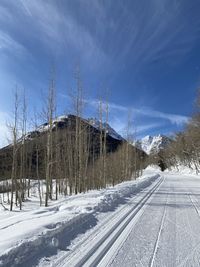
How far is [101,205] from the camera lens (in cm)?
1235

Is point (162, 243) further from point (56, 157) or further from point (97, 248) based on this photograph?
point (56, 157)

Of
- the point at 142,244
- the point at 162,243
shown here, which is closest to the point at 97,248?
the point at 142,244

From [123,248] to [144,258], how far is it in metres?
0.77

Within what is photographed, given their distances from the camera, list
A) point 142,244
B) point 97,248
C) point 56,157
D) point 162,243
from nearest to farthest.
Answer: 1. point 97,248
2. point 142,244
3. point 162,243
4. point 56,157

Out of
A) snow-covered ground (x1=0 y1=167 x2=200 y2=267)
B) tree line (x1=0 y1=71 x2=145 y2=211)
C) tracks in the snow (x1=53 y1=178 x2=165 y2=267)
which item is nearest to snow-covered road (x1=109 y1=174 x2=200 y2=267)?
snow-covered ground (x1=0 y1=167 x2=200 y2=267)

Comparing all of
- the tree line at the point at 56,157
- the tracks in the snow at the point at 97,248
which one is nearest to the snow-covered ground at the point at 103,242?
the tracks in the snow at the point at 97,248

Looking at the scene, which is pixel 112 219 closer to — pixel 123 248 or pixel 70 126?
pixel 123 248

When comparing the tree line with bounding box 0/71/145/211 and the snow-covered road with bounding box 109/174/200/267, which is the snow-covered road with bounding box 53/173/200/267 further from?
the tree line with bounding box 0/71/145/211

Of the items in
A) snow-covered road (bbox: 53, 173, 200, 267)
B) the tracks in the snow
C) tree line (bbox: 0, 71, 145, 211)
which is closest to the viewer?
the tracks in the snow

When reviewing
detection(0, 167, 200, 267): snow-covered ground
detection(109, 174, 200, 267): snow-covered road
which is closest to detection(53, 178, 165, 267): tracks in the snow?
detection(0, 167, 200, 267): snow-covered ground

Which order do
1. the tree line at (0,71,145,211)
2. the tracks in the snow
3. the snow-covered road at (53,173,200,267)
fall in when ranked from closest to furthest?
1. the tracks in the snow
2. the snow-covered road at (53,173,200,267)
3. the tree line at (0,71,145,211)

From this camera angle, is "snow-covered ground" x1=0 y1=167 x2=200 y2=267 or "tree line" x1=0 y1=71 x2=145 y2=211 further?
"tree line" x1=0 y1=71 x2=145 y2=211

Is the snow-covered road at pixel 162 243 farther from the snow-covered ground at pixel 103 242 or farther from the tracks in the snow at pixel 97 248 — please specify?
the tracks in the snow at pixel 97 248

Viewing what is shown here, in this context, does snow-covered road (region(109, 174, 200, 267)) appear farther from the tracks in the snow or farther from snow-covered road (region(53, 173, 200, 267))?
the tracks in the snow
